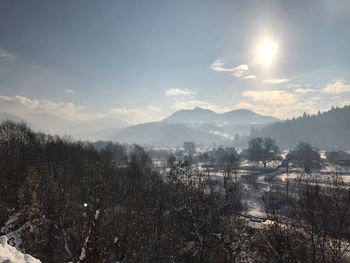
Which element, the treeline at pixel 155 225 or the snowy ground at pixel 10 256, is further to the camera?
the treeline at pixel 155 225

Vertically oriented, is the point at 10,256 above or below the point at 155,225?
above

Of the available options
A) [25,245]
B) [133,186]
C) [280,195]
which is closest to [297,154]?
[280,195]

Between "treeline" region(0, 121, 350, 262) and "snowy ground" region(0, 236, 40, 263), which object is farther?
"treeline" region(0, 121, 350, 262)

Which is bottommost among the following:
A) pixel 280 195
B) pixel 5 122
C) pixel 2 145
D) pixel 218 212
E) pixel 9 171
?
pixel 280 195

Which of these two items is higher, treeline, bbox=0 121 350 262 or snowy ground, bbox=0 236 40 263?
snowy ground, bbox=0 236 40 263

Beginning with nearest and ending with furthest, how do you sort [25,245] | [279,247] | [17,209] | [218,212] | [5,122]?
1. [279,247]
2. [25,245]
3. [218,212]
4. [17,209]
5. [5,122]

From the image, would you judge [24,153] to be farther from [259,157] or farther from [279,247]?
[259,157]

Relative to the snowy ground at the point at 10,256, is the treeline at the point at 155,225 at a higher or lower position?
lower

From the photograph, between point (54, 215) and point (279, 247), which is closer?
point (279, 247)

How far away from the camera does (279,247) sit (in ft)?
76.2

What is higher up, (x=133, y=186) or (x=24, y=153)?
(x=24, y=153)

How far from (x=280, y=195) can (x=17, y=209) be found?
71.8 m

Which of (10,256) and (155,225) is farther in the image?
(155,225)

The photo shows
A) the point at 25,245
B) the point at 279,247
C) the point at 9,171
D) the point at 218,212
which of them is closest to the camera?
the point at 279,247
